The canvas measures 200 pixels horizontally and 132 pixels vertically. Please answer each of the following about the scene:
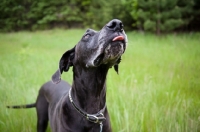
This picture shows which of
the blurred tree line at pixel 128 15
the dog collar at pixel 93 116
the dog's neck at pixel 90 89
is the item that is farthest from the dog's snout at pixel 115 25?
the blurred tree line at pixel 128 15

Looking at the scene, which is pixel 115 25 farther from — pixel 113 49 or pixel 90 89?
pixel 90 89

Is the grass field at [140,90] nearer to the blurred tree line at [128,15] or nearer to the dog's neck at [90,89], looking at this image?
the blurred tree line at [128,15]

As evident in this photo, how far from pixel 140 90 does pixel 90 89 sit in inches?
52.5

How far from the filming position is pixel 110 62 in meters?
1.67

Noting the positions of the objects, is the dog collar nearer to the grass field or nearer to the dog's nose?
the grass field

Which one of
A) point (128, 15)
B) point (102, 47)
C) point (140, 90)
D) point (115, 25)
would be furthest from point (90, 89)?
point (128, 15)

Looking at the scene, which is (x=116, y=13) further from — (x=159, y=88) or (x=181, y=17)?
(x=159, y=88)

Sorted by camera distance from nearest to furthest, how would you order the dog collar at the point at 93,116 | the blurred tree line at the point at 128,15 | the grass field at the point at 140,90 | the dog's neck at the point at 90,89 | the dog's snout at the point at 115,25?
the dog's snout at the point at 115,25, the dog collar at the point at 93,116, the dog's neck at the point at 90,89, the grass field at the point at 140,90, the blurred tree line at the point at 128,15

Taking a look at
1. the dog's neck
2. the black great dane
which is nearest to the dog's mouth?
the black great dane

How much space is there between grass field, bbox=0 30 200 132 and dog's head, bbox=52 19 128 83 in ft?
2.77

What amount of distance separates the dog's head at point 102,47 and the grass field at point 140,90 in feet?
2.77

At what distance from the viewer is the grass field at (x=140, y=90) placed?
2.24 meters

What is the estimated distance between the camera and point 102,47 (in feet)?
5.14

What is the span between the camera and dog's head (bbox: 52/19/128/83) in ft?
4.91
